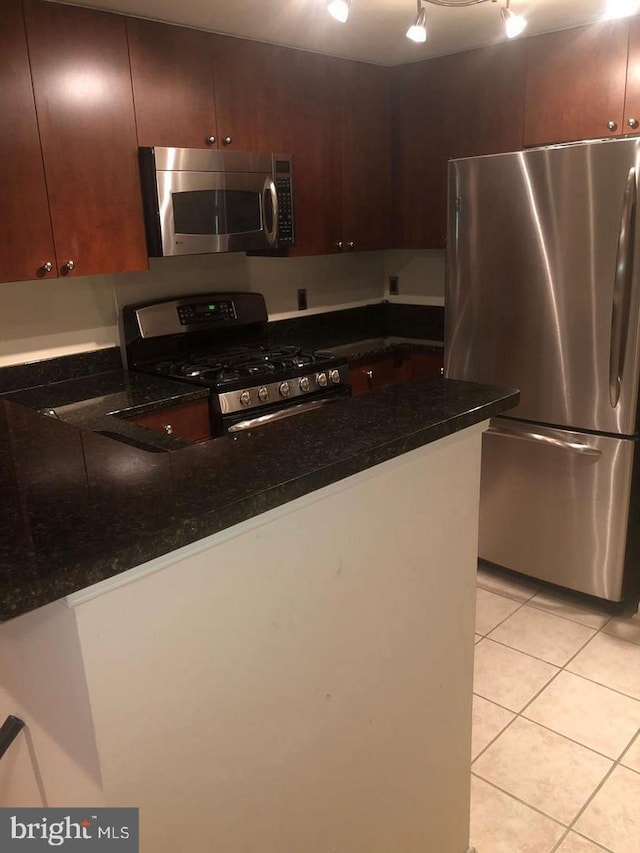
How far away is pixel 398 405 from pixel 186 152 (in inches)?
72.0

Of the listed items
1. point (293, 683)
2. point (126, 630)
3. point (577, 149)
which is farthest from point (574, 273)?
point (126, 630)

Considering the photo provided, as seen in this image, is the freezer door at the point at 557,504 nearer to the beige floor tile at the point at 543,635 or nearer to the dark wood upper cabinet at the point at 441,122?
the beige floor tile at the point at 543,635

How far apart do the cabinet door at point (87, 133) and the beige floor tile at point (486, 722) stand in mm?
2017

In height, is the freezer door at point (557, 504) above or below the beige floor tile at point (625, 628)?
above

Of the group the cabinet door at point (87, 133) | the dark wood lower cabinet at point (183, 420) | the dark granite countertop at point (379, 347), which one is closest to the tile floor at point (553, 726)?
the dark granite countertop at point (379, 347)

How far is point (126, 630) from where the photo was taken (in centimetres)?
88

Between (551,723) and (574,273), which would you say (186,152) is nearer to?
(574,273)

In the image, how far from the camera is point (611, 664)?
249 centimetres

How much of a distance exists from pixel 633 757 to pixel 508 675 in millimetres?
484

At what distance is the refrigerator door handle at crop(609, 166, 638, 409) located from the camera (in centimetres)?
235

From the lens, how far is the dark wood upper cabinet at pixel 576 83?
272cm

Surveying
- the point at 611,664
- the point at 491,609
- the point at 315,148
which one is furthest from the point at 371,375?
the point at 611,664

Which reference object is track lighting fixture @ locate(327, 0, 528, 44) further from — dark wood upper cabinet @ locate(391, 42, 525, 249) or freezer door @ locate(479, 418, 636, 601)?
freezer door @ locate(479, 418, 636, 601)

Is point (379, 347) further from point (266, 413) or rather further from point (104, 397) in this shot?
point (104, 397)
